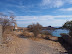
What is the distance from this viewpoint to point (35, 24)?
68.3 feet

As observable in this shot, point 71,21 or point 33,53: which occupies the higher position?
point 71,21

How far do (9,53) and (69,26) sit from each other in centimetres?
1301

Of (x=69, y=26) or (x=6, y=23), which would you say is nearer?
(x=6, y=23)

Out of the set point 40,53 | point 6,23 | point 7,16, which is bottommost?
point 40,53

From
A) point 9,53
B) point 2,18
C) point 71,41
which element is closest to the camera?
point 9,53

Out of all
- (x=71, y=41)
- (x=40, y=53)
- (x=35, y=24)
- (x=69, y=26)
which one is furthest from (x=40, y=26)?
(x=40, y=53)

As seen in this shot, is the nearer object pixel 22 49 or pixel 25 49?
pixel 22 49

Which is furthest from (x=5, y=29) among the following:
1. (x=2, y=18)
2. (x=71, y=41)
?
(x=71, y=41)

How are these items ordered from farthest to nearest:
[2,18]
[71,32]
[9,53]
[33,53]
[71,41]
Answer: [71,32] → [71,41] → [2,18] → [33,53] → [9,53]

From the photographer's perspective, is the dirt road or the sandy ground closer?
the dirt road

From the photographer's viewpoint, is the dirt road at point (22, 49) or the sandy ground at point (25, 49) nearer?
Result: the dirt road at point (22, 49)

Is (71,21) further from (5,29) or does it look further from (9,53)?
(9,53)

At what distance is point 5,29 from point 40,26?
8.36 metres

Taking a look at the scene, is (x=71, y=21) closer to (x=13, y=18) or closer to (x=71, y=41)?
(x=71, y=41)
